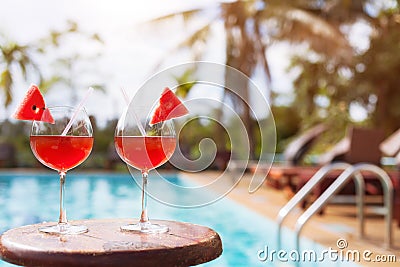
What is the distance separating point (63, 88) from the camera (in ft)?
67.2

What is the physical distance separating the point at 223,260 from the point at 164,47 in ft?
38.7

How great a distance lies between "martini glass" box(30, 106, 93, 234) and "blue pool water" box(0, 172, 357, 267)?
14.1 inches

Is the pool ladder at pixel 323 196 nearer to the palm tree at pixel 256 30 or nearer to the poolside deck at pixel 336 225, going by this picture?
the poolside deck at pixel 336 225

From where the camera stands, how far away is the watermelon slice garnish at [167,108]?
1640 millimetres

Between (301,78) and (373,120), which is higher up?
(301,78)

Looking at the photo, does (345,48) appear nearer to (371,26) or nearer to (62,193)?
(371,26)

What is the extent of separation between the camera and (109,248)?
1.42 meters

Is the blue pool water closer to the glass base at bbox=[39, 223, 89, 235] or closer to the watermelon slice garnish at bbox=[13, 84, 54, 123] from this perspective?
the glass base at bbox=[39, 223, 89, 235]

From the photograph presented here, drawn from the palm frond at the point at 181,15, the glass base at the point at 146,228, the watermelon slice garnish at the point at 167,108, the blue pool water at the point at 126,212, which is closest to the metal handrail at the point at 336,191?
the blue pool water at the point at 126,212

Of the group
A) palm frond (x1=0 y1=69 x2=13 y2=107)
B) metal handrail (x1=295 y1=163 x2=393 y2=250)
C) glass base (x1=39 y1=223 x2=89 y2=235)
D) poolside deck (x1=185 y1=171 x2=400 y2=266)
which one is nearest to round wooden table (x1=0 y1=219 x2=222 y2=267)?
glass base (x1=39 y1=223 x2=89 y2=235)

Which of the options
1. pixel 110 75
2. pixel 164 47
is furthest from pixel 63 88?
pixel 164 47

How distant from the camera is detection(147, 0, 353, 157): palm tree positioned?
15219mm

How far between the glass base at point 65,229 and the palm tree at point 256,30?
546 inches

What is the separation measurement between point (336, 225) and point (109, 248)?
574 centimetres
